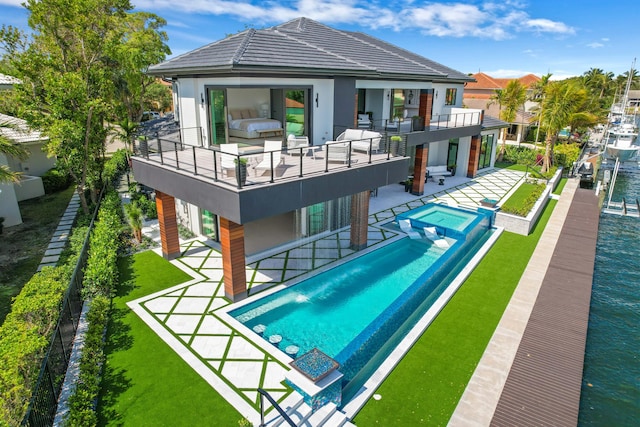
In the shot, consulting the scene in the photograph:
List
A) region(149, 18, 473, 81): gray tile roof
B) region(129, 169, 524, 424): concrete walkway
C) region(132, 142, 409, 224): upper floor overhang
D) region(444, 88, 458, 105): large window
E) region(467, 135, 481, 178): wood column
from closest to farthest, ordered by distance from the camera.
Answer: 1. region(129, 169, 524, 424): concrete walkway
2. region(132, 142, 409, 224): upper floor overhang
3. region(149, 18, 473, 81): gray tile roof
4. region(467, 135, 481, 178): wood column
5. region(444, 88, 458, 105): large window

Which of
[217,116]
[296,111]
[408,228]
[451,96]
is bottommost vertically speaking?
[408,228]

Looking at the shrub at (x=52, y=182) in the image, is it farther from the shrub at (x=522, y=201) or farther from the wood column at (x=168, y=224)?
the shrub at (x=522, y=201)

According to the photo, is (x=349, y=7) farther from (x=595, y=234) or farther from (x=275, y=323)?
(x=275, y=323)

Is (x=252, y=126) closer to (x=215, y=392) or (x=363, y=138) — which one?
(x=363, y=138)

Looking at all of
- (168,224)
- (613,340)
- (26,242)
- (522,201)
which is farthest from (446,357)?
(26,242)

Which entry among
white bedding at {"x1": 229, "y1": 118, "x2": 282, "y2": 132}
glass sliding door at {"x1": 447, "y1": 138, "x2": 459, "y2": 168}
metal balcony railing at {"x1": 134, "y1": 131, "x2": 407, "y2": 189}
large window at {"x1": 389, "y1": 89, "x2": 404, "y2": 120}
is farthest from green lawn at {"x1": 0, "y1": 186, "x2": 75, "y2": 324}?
glass sliding door at {"x1": 447, "y1": 138, "x2": 459, "y2": 168}

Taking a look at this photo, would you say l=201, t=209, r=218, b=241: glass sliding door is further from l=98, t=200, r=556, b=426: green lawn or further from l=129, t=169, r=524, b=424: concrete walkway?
l=98, t=200, r=556, b=426: green lawn

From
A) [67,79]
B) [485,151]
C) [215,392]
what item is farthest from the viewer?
[485,151]

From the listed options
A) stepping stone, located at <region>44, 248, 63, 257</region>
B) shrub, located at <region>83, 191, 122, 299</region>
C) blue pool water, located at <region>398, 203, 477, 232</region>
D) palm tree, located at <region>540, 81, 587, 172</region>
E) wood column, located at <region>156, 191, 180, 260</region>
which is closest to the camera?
shrub, located at <region>83, 191, 122, 299</region>
